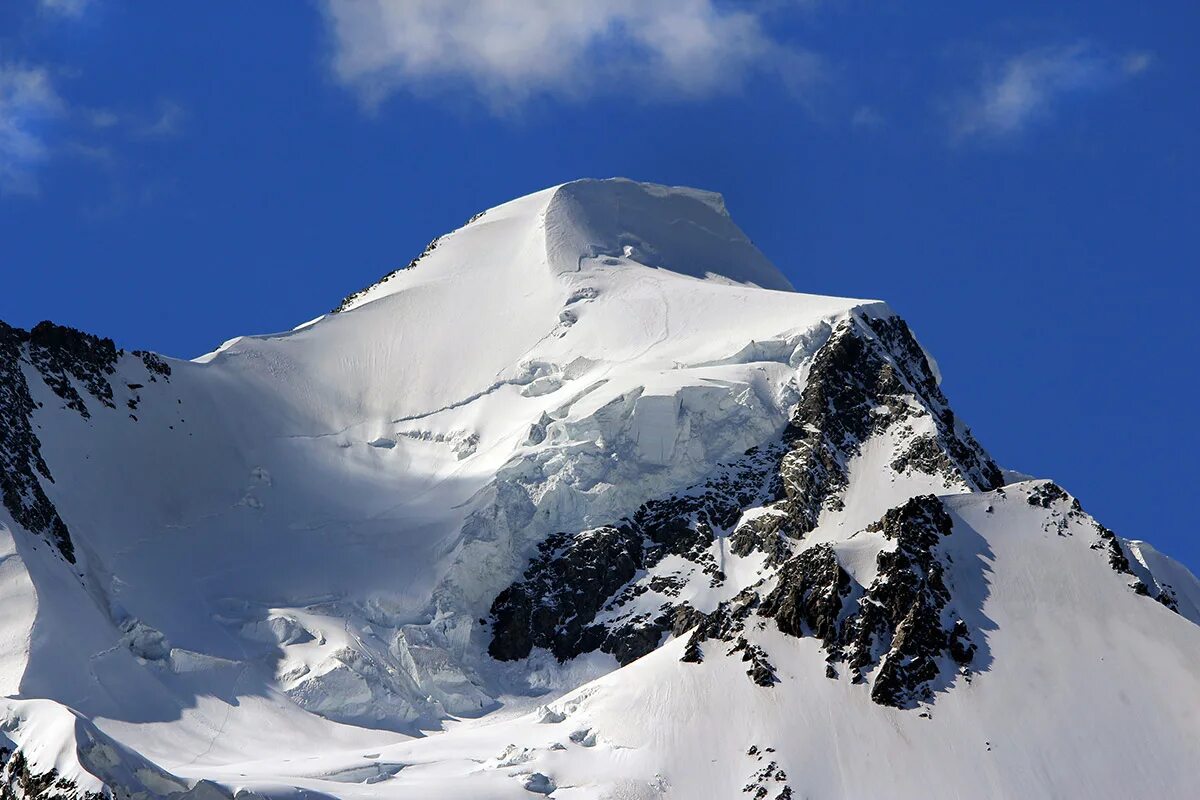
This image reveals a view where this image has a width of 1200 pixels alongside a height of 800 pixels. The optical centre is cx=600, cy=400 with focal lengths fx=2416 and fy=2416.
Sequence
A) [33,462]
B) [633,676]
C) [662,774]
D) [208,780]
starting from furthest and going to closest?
1. [33,462]
2. [633,676]
3. [662,774]
4. [208,780]

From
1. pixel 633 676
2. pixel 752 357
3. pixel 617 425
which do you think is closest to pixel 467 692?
pixel 633 676

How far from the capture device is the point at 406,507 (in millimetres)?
180000

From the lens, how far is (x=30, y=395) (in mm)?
174750

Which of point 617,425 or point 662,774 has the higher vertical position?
point 617,425

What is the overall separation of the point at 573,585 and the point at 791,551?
15.5 metres

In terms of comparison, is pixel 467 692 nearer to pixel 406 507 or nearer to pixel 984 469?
pixel 406 507

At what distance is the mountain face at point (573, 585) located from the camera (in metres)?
144

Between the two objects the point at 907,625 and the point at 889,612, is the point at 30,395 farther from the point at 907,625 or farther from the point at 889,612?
the point at 907,625

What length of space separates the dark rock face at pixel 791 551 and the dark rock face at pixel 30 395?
32390 millimetres

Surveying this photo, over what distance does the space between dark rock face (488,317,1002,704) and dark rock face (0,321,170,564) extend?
32390 mm

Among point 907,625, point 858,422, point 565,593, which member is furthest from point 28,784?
point 858,422

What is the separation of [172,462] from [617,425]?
3332cm

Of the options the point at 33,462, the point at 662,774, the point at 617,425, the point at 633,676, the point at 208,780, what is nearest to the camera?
the point at 208,780

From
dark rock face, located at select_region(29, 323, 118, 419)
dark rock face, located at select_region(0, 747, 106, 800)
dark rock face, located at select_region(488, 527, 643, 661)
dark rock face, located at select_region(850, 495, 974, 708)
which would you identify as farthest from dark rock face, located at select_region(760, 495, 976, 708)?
dark rock face, located at select_region(29, 323, 118, 419)
